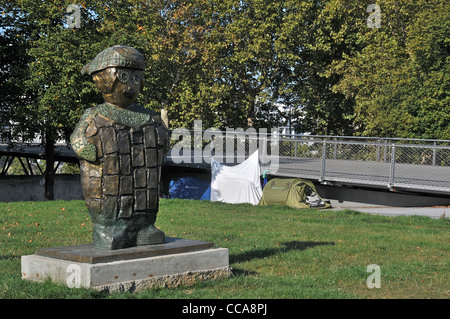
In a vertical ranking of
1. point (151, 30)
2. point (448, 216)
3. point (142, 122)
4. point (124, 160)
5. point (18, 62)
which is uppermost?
point (151, 30)

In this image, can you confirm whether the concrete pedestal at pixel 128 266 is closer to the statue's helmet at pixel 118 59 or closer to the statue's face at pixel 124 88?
the statue's face at pixel 124 88

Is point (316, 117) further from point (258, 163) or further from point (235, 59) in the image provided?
point (258, 163)

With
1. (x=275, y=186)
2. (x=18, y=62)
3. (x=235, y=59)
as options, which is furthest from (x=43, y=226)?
(x=235, y=59)

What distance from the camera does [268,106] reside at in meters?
38.3

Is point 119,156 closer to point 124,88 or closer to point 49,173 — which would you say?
point 124,88

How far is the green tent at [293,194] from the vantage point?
61.3ft

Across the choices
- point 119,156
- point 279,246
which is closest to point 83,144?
point 119,156

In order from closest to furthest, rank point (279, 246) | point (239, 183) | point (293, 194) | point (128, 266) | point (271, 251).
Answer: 1. point (128, 266)
2. point (271, 251)
3. point (279, 246)
4. point (293, 194)
5. point (239, 183)

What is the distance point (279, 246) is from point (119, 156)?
4253mm

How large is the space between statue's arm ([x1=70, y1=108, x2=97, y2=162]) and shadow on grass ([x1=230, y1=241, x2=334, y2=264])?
119 inches

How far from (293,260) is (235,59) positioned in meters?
23.3

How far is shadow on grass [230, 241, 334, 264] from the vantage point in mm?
9079

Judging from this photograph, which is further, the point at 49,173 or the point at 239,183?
the point at 49,173

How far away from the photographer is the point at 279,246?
10.2 meters
